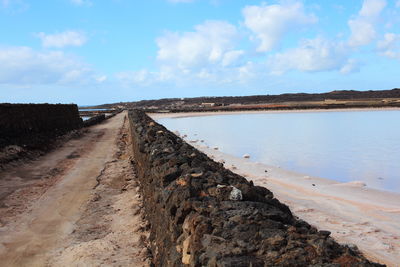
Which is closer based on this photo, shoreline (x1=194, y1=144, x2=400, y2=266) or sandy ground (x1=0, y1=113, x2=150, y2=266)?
sandy ground (x1=0, y1=113, x2=150, y2=266)

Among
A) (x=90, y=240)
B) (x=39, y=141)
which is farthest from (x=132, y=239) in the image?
(x=39, y=141)

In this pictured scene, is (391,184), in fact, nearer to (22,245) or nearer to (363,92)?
(22,245)

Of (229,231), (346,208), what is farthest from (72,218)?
(346,208)

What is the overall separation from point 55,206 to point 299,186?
659 centimetres

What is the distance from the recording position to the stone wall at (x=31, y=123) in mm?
18100

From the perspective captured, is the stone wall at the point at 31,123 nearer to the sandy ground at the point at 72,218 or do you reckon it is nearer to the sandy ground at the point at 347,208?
the sandy ground at the point at 72,218

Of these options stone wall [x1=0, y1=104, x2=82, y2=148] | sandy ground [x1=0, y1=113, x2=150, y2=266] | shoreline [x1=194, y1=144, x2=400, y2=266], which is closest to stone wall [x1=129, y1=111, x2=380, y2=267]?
sandy ground [x1=0, y1=113, x2=150, y2=266]

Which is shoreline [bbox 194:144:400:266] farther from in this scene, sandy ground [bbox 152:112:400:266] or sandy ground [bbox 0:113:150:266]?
sandy ground [bbox 0:113:150:266]

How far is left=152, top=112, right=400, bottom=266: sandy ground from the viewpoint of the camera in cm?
630

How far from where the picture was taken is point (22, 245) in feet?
19.5

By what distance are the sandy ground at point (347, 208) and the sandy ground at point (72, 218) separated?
3425 mm

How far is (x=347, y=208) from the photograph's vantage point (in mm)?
8516

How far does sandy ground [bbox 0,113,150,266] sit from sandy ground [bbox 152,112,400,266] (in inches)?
135

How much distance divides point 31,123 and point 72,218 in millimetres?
16577
